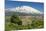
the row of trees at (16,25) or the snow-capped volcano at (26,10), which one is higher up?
the snow-capped volcano at (26,10)

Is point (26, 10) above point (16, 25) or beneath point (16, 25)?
above

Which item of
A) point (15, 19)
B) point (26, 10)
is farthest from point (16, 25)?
point (26, 10)

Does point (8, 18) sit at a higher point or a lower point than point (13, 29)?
higher

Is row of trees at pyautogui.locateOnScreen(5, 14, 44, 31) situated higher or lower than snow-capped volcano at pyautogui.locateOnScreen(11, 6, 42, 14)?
lower

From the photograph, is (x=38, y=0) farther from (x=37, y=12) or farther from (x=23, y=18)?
(x=23, y=18)

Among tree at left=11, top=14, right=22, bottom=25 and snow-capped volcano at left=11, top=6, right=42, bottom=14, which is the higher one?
snow-capped volcano at left=11, top=6, right=42, bottom=14

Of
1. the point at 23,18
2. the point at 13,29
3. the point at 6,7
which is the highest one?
the point at 6,7

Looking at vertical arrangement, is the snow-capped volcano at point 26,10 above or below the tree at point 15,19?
above

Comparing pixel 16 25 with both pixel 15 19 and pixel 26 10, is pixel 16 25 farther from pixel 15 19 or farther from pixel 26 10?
pixel 26 10

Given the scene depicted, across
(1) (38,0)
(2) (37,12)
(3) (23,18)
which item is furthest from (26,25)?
(1) (38,0)

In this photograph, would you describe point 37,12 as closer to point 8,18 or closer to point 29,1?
point 29,1
